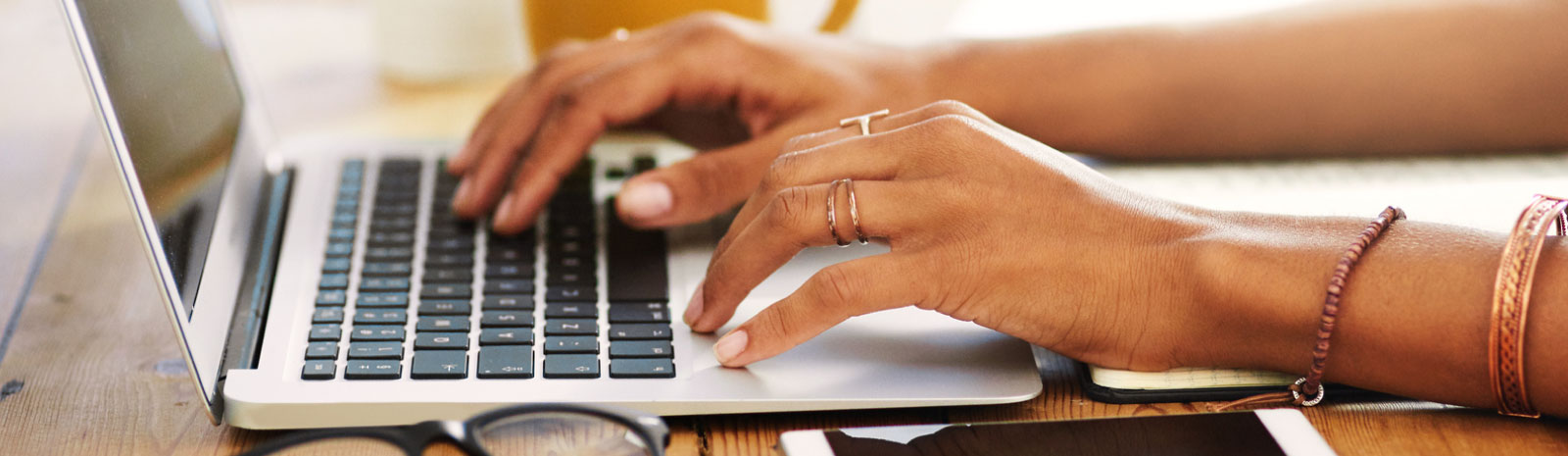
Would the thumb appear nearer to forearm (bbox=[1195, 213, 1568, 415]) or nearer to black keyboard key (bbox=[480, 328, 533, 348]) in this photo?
black keyboard key (bbox=[480, 328, 533, 348])

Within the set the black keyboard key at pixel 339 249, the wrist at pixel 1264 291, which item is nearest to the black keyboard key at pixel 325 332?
the black keyboard key at pixel 339 249

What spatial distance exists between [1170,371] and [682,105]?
0.37m

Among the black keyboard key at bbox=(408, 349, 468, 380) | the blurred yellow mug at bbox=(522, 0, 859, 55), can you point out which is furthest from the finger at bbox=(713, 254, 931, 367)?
the blurred yellow mug at bbox=(522, 0, 859, 55)

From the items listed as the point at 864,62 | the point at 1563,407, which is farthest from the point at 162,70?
the point at 1563,407

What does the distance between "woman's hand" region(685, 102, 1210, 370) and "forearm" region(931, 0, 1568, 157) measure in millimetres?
234

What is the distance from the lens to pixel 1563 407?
1.49ft

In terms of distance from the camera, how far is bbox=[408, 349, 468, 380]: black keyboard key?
1.61 feet

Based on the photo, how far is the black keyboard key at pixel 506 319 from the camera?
540 mm

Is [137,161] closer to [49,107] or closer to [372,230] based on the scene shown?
[372,230]

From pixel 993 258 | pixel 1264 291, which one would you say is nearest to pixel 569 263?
pixel 993 258

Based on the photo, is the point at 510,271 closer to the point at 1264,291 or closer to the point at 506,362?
the point at 506,362

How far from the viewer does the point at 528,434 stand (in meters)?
0.39

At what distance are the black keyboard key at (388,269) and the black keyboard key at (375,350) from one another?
98 mm

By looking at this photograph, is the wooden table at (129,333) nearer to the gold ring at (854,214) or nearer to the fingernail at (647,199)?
the gold ring at (854,214)
